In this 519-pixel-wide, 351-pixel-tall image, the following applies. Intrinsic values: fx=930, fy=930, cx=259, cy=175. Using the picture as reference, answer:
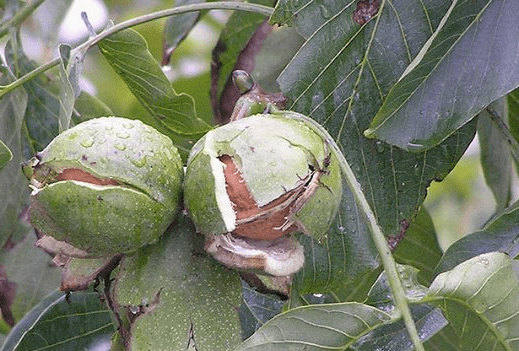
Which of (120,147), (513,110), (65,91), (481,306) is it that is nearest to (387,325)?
(481,306)

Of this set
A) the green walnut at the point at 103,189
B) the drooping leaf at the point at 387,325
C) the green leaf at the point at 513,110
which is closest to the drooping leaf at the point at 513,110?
the green leaf at the point at 513,110

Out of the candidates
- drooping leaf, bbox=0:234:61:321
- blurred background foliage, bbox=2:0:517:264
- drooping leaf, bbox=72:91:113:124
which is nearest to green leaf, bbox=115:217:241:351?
blurred background foliage, bbox=2:0:517:264

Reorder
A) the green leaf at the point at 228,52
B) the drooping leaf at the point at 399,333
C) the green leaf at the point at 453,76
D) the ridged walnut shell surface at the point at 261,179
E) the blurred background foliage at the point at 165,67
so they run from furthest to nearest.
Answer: the blurred background foliage at the point at 165,67, the green leaf at the point at 228,52, the green leaf at the point at 453,76, the drooping leaf at the point at 399,333, the ridged walnut shell surface at the point at 261,179

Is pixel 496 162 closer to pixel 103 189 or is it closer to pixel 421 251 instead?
pixel 421 251

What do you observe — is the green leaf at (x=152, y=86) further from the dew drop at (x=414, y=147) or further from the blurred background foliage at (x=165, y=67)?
the dew drop at (x=414, y=147)

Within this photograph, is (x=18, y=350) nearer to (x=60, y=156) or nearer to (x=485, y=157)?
(x=60, y=156)

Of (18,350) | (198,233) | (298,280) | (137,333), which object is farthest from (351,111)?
(18,350)
